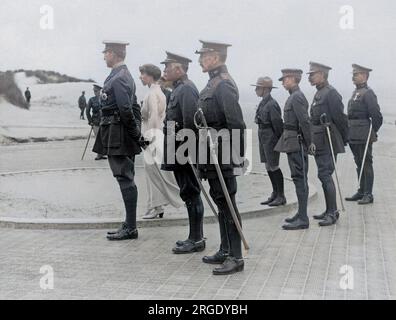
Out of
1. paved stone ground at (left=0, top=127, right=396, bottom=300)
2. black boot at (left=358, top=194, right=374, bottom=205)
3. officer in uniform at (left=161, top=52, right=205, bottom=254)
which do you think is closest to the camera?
paved stone ground at (left=0, top=127, right=396, bottom=300)

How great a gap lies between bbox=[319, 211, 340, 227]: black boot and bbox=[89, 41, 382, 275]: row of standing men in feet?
0.04

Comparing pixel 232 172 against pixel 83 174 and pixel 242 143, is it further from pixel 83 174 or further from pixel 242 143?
pixel 83 174

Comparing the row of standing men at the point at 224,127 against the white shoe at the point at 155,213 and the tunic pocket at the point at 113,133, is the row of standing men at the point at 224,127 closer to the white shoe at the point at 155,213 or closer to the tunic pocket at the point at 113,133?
the tunic pocket at the point at 113,133

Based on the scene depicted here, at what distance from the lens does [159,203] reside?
23.9 feet

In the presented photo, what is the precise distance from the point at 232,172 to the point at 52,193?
15.9 ft

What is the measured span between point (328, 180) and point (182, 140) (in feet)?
Result: 7.57

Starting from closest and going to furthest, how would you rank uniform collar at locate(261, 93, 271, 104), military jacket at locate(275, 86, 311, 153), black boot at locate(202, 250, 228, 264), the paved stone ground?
the paved stone ground < black boot at locate(202, 250, 228, 264) < military jacket at locate(275, 86, 311, 153) < uniform collar at locate(261, 93, 271, 104)

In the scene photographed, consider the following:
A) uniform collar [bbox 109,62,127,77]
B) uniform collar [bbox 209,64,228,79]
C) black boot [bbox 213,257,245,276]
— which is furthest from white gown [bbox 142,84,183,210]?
black boot [bbox 213,257,245,276]

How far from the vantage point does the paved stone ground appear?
4715mm

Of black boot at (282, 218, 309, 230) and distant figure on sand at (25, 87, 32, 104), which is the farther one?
distant figure on sand at (25, 87, 32, 104)

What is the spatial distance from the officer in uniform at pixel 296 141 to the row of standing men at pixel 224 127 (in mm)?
11

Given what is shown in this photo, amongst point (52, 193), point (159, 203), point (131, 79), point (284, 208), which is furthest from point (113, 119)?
point (52, 193)

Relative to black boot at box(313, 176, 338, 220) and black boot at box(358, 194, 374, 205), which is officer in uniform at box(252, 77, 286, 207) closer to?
black boot at box(313, 176, 338, 220)

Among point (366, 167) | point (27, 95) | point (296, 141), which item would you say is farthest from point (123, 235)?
point (27, 95)
